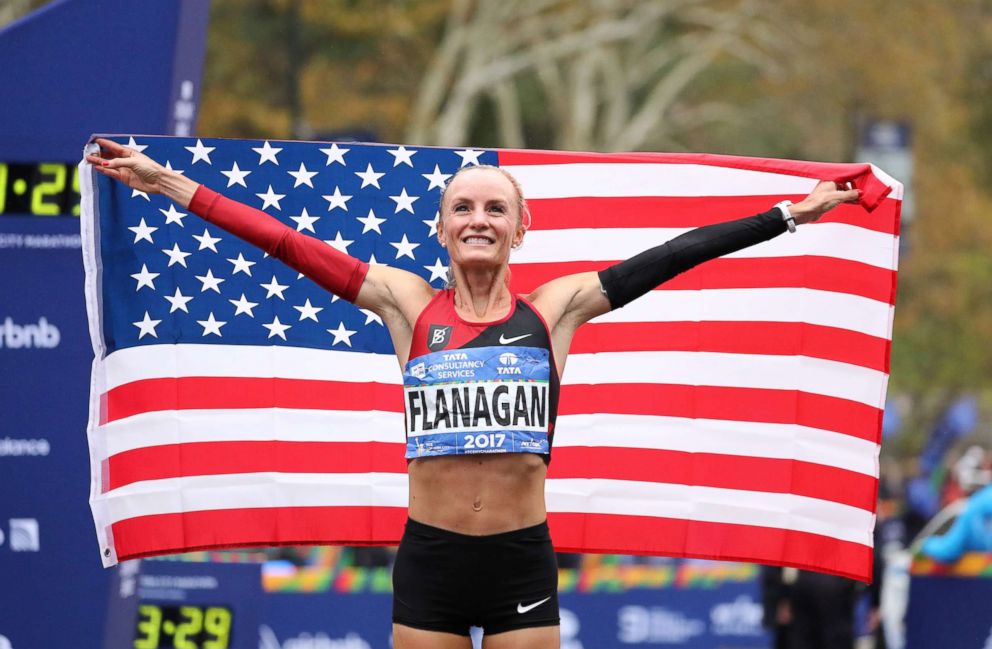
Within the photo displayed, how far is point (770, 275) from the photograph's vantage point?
25.4 ft

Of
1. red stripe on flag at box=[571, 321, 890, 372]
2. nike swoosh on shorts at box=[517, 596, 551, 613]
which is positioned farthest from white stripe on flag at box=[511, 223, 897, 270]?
nike swoosh on shorts at box=[517, 596, 551, 613]

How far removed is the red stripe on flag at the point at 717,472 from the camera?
7633 millimetres

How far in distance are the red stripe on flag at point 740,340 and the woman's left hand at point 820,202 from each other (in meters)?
1.09

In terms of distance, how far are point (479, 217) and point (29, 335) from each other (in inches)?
123

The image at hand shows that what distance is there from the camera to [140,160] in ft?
21.2

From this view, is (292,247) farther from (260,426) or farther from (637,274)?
(260,426)

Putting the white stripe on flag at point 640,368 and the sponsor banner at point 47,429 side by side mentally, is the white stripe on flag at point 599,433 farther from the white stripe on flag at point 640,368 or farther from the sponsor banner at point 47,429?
the sponsor banner at point 47,429

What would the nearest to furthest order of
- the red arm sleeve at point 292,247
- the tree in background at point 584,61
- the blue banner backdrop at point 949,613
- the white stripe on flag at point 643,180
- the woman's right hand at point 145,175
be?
the red arm sleeve at point 292,247 < the woman's right hand at point 145,175 < the white stripe on flag at point 643,180 < the blue banner backdrop at point 949,613 < the tree in background at point 584,61

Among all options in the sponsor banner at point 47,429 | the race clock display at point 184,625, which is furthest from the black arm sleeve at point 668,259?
the race clock display at point 184,625

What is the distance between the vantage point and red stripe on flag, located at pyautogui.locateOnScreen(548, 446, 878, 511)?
7.63 meters

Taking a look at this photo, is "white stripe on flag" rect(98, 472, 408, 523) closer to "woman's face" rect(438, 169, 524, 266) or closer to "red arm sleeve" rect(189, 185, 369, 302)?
"red arm sleeve" rect(189, 185, 369, 302)

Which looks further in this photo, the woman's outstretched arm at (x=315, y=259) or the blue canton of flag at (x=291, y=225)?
the blue canton of flag at (x=291, y=225)

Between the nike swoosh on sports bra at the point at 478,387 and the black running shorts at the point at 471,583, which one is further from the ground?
the nike swoosh on sports bra at the point at 478,387

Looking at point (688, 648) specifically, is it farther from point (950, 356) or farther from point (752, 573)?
point (950, 356)
